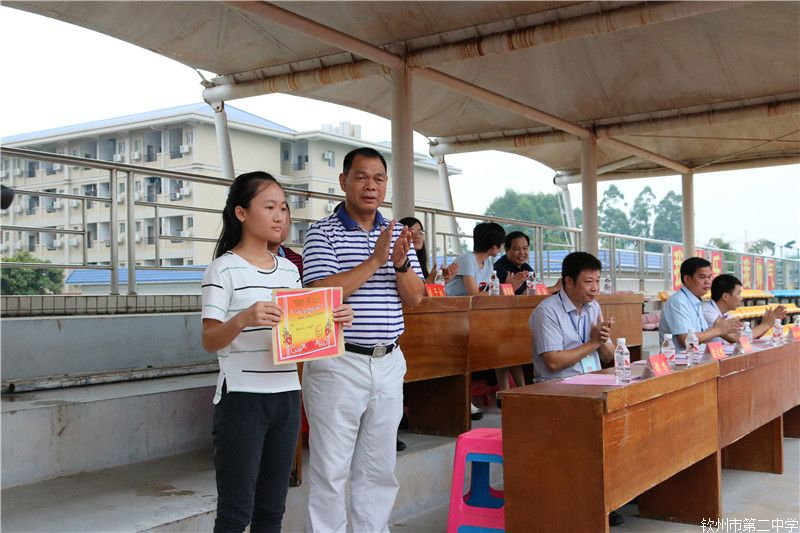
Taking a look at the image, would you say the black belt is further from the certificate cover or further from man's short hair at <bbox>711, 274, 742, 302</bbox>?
man's short hair at <bbox>711, 274, 742, 302</bbox>

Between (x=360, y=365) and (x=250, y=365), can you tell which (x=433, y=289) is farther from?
(x=250, y=365)

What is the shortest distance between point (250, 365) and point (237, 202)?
18.1 inches

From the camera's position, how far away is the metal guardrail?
466cm

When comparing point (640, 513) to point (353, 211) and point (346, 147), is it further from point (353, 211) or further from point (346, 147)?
point (346, 147)

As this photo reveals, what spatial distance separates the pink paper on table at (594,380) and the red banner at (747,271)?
598 inches

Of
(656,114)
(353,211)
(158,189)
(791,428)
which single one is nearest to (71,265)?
(353,211)

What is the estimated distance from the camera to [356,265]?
8.02 ft

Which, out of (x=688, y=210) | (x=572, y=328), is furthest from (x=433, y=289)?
(x=688, y=210)

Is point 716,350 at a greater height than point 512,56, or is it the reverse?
point 512,56

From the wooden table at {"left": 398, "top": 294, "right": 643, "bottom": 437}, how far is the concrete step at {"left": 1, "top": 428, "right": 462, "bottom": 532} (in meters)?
0.49

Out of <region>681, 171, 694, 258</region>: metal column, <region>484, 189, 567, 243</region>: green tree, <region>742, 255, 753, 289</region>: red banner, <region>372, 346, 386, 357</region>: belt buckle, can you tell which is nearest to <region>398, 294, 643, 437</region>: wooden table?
<region>372, 346, 386, 357</region>: belt buckle

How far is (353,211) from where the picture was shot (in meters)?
2.49

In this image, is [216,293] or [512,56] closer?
[216,293]

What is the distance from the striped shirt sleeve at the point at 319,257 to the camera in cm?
243
